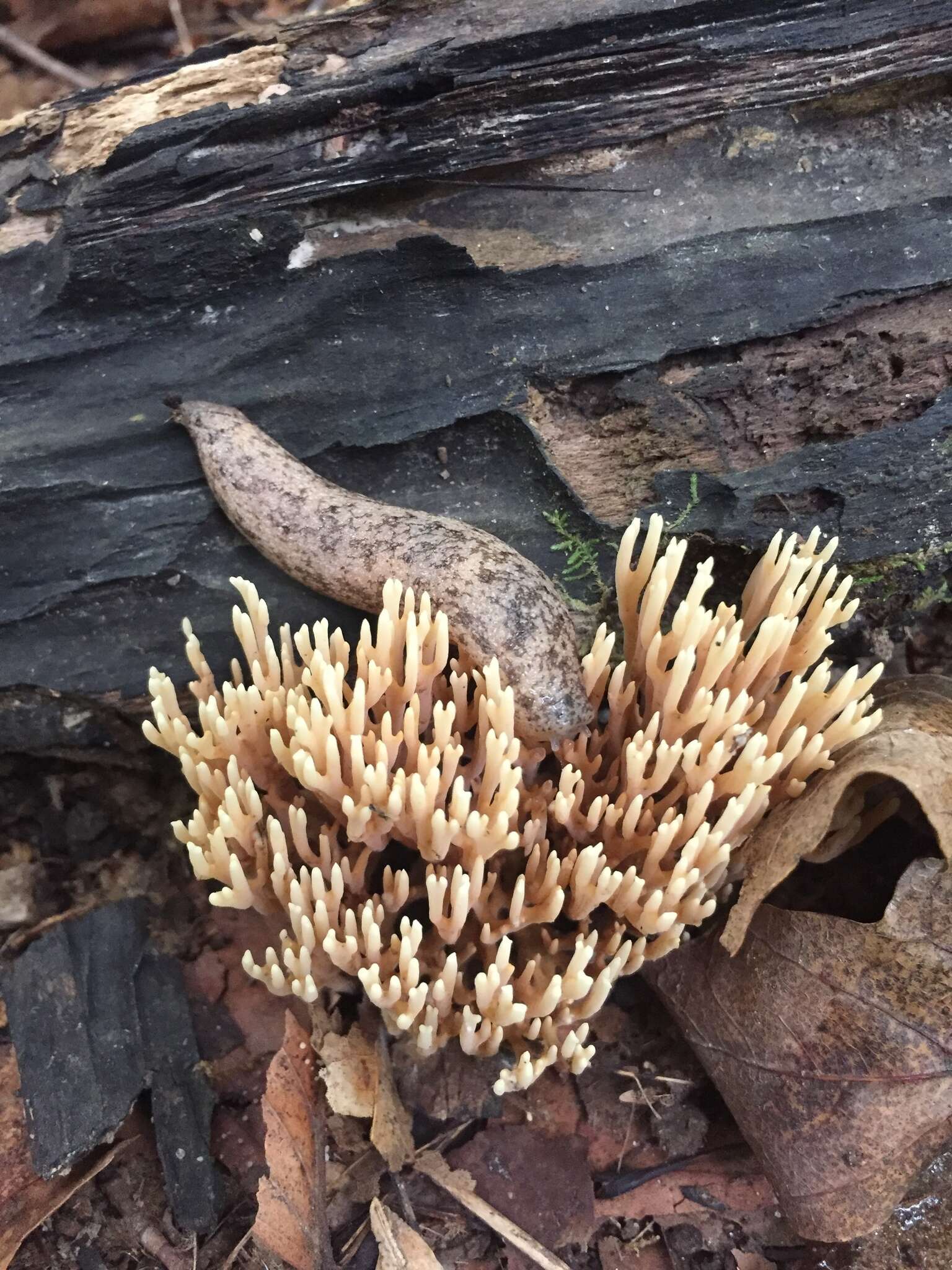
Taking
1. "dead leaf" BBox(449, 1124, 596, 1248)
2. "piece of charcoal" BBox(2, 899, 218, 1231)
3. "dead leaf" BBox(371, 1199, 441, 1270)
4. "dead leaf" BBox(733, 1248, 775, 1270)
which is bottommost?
"dead leaf" BBox(733, 1248, 775, 1270)

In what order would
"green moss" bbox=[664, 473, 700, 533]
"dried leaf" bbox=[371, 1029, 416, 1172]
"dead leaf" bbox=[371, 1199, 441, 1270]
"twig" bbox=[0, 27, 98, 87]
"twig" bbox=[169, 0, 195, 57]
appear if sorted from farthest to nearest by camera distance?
1. "twig" bbox=[169, 0, 195, 57]
2. "twig" bbox=[0, 27, 98, 87]
3. "green moss" bbox=[664, 473, 700, 533]
4. "dried leaf" bbox=[371, 1029, 416, 1172]
5. "dead leaf" bbox=[371, 1199, 441, 1270]

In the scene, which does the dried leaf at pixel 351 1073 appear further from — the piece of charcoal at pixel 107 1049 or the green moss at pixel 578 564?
the green moss at pixel 578 564

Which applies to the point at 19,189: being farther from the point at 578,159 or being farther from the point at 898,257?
the point at 898,257

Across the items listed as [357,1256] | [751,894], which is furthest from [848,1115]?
[357,1256]

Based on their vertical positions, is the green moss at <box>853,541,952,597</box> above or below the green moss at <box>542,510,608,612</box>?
below

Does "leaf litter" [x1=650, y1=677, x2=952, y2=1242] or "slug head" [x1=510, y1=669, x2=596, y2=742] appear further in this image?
"slug head" [x1=510, y1=669, x2=596, y2=742]

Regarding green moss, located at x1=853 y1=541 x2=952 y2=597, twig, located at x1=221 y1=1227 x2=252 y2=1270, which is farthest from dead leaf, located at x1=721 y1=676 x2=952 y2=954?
→ twig, located at x1=221 y1=1227 x2=252 y2=1270

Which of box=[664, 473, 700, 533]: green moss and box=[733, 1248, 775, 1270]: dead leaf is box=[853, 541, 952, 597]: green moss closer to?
box=[664, 473, 700, 533]: green moss

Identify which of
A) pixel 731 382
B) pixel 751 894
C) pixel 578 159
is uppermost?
pixel 578 159

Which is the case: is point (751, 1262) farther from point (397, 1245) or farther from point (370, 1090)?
point (370, 1090)
